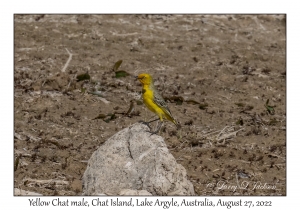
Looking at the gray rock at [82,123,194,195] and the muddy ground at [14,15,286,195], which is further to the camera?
the muddy ground at [14,15,286,195]

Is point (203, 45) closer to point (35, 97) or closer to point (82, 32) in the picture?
point (82, 32)

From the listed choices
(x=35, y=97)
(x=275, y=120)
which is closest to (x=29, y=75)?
(x=35, y=97)

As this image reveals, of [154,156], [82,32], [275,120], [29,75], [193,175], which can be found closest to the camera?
[154,156]

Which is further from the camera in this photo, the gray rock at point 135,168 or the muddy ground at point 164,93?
the muddy ground at point 164,93
